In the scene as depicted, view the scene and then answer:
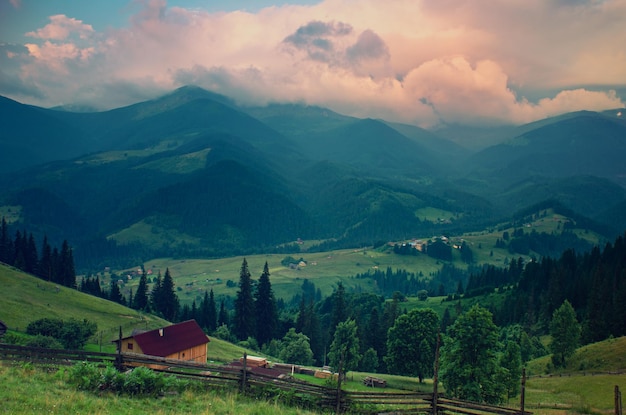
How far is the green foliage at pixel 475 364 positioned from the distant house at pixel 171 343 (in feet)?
110

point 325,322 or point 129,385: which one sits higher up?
point 129,385

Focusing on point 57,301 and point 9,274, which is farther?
point 9,274

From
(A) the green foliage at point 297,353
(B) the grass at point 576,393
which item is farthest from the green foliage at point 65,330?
(B) the grass at point 576,393

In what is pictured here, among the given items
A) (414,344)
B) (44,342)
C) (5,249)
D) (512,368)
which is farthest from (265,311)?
(512,368)

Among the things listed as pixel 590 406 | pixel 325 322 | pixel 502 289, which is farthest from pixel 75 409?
pixel 502 289

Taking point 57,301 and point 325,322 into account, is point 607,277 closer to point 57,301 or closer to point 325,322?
point 325,322

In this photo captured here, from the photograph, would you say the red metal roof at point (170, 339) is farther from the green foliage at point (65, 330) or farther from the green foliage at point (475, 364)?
the green foliage at point (475, 364)

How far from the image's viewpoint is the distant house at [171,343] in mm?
59181

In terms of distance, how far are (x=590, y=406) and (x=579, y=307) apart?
6976cm

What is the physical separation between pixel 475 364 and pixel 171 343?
39.5 m

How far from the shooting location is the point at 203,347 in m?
67.1

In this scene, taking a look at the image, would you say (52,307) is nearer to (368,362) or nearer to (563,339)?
(368,362)

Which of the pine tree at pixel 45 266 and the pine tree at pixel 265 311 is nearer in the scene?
the pine tree at pixel 45 266

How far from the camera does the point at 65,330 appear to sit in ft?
198
